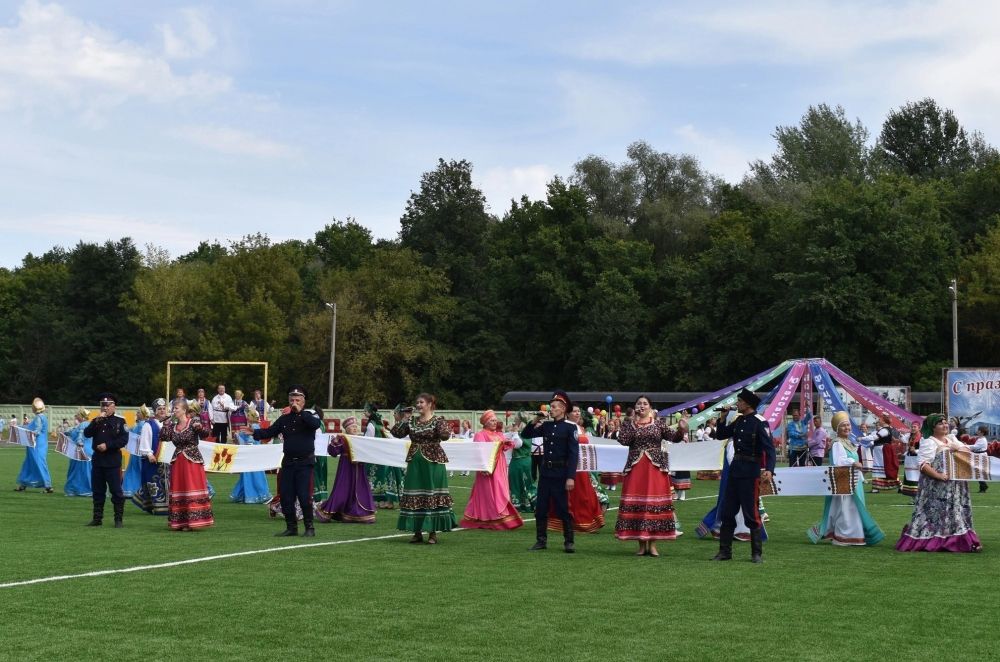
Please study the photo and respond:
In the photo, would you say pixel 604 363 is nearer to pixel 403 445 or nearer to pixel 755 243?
pixel 755 243

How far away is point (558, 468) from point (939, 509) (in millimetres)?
4810

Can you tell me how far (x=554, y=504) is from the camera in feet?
48.4

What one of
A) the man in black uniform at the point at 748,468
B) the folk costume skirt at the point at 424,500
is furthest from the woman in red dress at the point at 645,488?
the folk costume skirt at the point at 424,500

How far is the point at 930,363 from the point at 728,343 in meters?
10.9

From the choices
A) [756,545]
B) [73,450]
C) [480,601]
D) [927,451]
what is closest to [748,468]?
[756,545]

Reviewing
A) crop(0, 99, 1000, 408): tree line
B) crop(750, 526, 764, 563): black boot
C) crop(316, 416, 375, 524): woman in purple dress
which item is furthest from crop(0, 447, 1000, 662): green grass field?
crop(0, 99, 1000, 408): tree line

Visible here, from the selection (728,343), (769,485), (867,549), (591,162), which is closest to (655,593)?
(769,485)

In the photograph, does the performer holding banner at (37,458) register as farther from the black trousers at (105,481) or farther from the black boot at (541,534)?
the black boot at (541,534)

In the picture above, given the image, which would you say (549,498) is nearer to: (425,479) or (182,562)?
(425,479)

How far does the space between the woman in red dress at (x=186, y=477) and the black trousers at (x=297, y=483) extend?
1.71m

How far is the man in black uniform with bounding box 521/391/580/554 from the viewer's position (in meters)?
14.6

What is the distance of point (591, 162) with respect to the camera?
79500 millimetres

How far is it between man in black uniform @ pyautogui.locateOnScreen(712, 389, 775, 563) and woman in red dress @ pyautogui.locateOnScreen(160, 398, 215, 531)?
7.54m

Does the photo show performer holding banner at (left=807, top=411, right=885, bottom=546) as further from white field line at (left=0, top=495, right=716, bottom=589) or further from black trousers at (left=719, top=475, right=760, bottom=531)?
white field line at (left=0, top=495, right=716, bottom=589)
